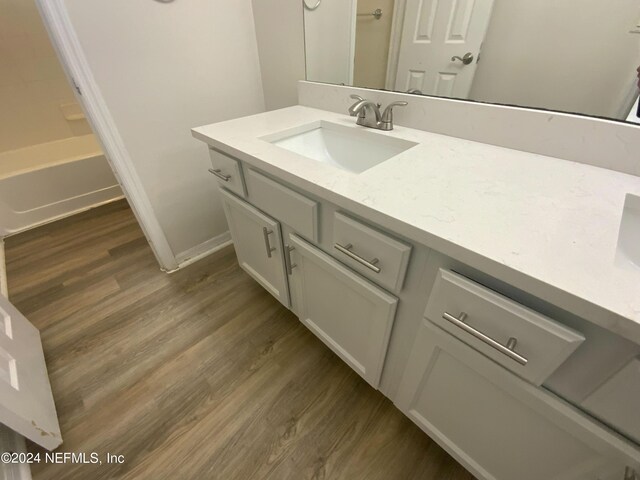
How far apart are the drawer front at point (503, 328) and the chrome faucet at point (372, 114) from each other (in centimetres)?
66

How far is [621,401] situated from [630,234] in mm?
381

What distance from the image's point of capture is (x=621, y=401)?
393 millimetres

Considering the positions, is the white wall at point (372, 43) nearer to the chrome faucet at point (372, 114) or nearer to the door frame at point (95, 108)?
the chrome faucet at point (372, 114)

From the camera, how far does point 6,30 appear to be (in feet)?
6.46

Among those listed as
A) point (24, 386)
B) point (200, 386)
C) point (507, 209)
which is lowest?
point (200, 386)

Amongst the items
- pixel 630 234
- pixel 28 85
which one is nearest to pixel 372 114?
pixel 630 234

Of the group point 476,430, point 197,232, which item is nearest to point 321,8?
point 197,232

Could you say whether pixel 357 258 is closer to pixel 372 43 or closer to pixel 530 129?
pixel 530 129

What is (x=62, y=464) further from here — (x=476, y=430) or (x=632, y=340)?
(x=632, y=340)

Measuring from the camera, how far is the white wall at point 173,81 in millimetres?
1060

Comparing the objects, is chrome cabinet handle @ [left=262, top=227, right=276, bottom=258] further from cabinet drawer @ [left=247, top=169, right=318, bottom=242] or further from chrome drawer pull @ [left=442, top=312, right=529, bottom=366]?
chrome drawer pull @ [left=442, top=312, right=529, bottom=366]

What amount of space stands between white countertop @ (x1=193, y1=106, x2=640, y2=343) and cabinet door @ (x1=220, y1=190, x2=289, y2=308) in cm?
23

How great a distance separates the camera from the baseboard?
1677 mm

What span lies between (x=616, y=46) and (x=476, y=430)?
0.97m
